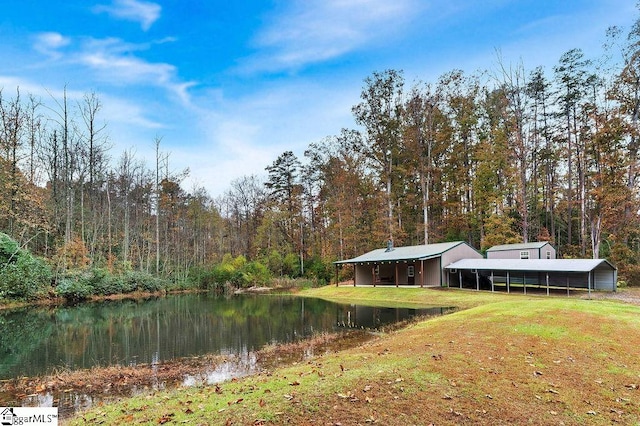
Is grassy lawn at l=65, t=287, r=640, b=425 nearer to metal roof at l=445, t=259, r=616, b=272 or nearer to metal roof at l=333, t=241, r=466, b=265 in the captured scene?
metal roof at l=445, t=259, r=616, b=272

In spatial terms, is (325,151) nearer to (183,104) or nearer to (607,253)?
(183,104)

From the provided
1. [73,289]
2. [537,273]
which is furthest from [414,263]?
[73,289]

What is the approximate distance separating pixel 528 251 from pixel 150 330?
2311cm

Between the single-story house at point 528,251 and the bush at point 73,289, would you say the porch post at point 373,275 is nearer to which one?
the single-story house at point 528,251

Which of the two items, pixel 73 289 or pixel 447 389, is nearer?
pixel 447 389

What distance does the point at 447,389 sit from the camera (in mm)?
5250

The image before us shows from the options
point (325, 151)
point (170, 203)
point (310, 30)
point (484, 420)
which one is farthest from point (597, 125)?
point (170, 203)

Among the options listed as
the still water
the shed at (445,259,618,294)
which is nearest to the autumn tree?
the shed at (445,259,618,294)

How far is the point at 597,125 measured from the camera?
25750 millimetres

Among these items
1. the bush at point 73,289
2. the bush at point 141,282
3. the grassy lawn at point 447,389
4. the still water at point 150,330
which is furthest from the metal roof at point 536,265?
the bush at point 73,289

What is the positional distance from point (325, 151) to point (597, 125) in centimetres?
2586

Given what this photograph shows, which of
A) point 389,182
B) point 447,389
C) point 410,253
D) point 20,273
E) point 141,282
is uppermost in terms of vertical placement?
point 389,182

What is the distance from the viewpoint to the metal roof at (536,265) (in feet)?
63.7

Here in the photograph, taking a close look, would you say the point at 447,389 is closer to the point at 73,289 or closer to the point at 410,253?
the point at 410,253
